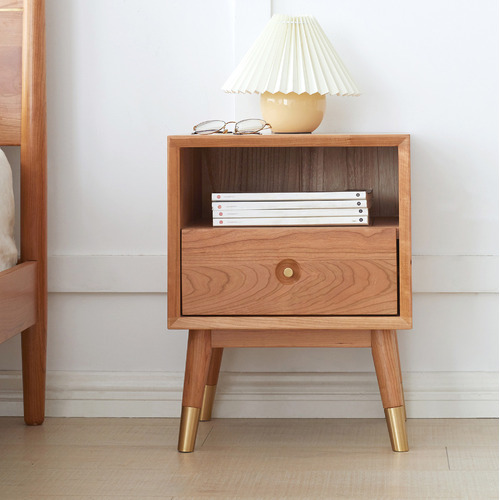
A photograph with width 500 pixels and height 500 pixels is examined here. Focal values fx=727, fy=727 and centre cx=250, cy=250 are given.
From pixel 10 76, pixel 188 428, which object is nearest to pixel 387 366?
pixel 188 428

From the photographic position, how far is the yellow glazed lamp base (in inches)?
53.4

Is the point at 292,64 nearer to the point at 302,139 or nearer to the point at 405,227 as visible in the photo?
the point at 302,139

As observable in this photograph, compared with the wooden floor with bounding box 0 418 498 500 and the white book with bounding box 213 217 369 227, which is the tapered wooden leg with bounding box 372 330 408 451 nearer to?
the wooden floor with bounding box 0 418 498 500

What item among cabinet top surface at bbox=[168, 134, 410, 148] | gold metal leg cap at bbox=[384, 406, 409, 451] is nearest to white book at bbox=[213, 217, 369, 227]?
cabinet top surface at bbox=[168, 134, 410, 148]

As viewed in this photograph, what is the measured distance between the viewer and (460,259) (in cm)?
153

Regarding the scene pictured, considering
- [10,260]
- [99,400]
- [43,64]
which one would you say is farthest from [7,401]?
[43,64]

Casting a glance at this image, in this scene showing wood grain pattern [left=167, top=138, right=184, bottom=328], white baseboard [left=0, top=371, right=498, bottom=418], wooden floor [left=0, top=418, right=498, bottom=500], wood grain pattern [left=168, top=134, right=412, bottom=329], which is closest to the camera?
wooden floor [left=0, top=418, right=498, bottom=500]

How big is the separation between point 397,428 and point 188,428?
38 cm

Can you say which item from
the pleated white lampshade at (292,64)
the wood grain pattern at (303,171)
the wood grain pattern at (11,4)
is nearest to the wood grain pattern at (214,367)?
the wood grain pattern at (303,171)

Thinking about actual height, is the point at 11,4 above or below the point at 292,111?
above

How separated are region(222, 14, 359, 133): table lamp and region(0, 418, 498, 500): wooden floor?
61 centimetres

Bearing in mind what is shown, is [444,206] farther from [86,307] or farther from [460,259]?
[86,307]

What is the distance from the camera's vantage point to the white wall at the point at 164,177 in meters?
1.52

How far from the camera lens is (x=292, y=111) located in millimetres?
1361
